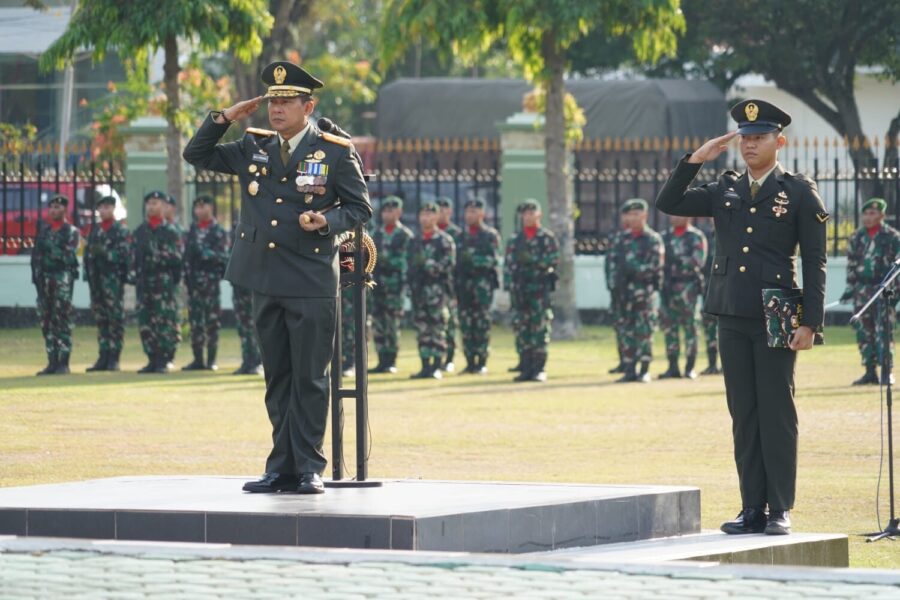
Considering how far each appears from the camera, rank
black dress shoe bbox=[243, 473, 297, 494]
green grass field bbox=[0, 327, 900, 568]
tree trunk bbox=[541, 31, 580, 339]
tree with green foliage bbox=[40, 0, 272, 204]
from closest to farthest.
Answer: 1. black dress shoe bbox=[243, 473, 297, 494]
2. green grass field bbox=[0, 327, 900, 568]
3. tree with green foliage bbox=[40, 0, 272, 204]
4. tree trunk bbox=[541, 31, 580, 339]

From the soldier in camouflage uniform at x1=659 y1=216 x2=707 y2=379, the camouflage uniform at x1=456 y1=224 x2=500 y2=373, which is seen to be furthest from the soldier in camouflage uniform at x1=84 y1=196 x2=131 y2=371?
the soldier in camouflage uniform at x1=659 y1=216 x2=707 y2=379

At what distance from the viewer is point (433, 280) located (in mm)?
20609

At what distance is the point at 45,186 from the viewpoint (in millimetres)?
27875

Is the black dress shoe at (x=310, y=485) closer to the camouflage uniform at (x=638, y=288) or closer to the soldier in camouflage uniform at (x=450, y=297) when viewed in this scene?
the camouflage uniform at (x=638, y=288)

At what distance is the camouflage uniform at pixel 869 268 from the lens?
1859 centimetres

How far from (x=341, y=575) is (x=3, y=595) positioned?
3.76ft

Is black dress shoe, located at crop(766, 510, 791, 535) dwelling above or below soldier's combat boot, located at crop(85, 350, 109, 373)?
above

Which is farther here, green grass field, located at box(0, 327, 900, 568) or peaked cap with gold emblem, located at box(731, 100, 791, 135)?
green grass field, located at box(0, 327, 900, 568)

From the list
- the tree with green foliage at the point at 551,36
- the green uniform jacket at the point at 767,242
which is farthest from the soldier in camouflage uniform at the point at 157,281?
the green uniform jacket at the point at 767,242

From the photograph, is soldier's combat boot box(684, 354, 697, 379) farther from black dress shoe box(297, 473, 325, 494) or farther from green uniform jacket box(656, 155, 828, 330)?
black dress shoe box(297, 473, 325, 494)

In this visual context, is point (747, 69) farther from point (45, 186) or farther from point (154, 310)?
point (154, 310)

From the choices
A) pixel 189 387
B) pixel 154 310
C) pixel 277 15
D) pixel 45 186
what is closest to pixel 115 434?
pixel 189 387

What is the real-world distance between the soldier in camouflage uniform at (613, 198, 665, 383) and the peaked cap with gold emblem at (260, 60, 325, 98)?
1099 centimetres

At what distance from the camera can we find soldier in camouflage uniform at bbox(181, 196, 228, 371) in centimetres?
2050
